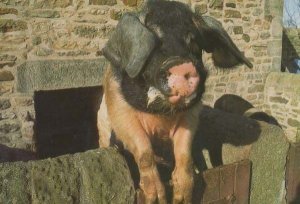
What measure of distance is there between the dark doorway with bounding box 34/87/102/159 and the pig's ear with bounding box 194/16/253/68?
4453mm

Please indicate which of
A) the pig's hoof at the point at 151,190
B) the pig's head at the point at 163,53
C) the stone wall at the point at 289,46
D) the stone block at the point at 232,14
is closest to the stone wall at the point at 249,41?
the stone block at the point at 232,14

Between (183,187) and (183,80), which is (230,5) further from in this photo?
(183,80)

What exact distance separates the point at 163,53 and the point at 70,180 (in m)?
0.78

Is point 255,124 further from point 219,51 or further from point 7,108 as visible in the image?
point 7,108

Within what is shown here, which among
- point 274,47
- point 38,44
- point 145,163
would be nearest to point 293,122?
point 274,47

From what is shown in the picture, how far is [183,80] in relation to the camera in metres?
1.93

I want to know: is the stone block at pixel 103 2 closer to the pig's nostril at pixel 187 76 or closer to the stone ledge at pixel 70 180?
the stone ledge at pixel 70 180

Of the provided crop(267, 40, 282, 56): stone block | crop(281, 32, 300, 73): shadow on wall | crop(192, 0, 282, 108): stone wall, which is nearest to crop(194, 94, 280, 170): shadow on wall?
crop(192, 0, 282, 108): stone wall

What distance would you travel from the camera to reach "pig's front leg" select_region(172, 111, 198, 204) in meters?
2.36

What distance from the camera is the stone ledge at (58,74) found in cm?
452

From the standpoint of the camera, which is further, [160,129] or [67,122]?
[67,122]

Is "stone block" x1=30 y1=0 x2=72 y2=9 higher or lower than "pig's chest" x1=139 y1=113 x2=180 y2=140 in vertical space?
higher

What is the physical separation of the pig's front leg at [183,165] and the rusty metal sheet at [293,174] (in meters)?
0.97

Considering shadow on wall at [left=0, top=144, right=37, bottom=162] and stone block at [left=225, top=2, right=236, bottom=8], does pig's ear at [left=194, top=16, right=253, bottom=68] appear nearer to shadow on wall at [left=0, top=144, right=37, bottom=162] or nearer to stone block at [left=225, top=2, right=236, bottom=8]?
shadow on wall at [left=0, top=144, right=37, bottom=162]
